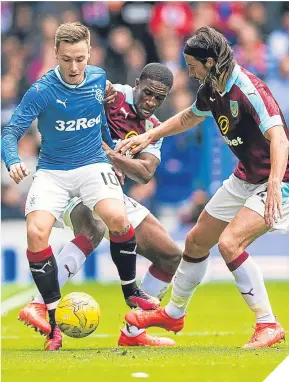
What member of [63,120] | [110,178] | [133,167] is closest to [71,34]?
[63,120]

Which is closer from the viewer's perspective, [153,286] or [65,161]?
[65,161]

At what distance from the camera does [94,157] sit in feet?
25.7

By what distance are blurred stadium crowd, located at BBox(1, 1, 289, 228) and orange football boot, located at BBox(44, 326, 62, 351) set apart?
5999 mm

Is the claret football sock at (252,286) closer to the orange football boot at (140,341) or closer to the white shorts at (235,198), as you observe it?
the white shorts at (235,198)

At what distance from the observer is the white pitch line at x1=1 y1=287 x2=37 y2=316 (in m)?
11.0

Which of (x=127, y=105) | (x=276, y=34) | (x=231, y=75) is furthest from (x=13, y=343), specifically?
(x=276, y=34)

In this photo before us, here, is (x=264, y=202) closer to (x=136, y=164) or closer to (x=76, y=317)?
(x=136, y=164)

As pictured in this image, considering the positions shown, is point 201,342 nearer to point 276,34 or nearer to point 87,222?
point 87,222

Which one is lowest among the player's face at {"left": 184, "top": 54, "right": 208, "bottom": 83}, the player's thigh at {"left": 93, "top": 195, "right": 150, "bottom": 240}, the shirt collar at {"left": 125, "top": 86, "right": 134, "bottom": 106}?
the player's thigh at {"left": 93, "top": 195, "right": 150, "bottom": 240}

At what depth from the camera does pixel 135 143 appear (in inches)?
315

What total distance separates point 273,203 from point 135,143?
147 cm

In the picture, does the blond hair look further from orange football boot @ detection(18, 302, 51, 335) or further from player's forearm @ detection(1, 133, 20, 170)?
orange football boot @ detection(18, 302, 51, 335)

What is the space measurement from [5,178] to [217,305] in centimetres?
440

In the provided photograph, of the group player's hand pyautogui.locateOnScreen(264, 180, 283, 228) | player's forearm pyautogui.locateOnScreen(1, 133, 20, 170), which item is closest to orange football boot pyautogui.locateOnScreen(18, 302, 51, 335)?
player's forearm pyautogui.locateOnScreen(1, 133, 20, 170)
